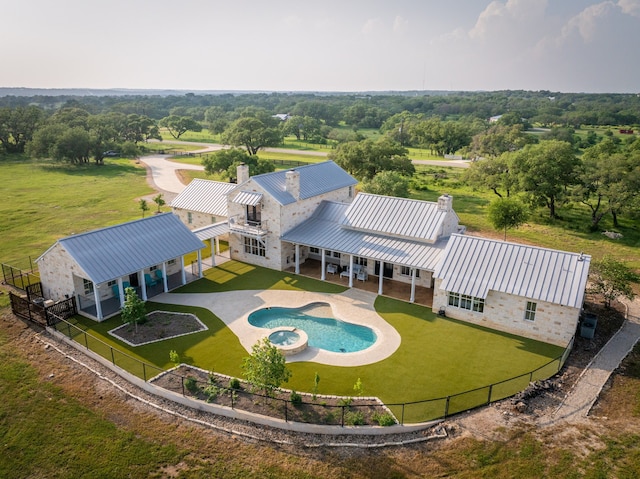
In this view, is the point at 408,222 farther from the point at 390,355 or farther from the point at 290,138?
the point at 290,138

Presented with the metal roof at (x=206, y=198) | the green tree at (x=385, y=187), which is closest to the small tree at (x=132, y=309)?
the metal roof at (x=206, y=198)

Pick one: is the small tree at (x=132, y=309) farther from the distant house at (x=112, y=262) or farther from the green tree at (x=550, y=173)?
the green tree at (x=550, y=173)

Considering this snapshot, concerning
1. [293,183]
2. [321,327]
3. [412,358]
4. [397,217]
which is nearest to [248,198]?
[293,183]

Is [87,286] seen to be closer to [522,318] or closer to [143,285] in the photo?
[143,285]

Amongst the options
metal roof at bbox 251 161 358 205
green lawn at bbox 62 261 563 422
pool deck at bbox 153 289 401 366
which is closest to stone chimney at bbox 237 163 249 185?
metal roof at bbox 251 161 358 205

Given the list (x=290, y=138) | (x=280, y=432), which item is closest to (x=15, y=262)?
(x=280, y=432)

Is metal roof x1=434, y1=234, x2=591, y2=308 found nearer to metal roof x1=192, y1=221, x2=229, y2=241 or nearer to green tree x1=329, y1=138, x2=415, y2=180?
metal roof x1=192, y1=221, x2=229, y2=241
